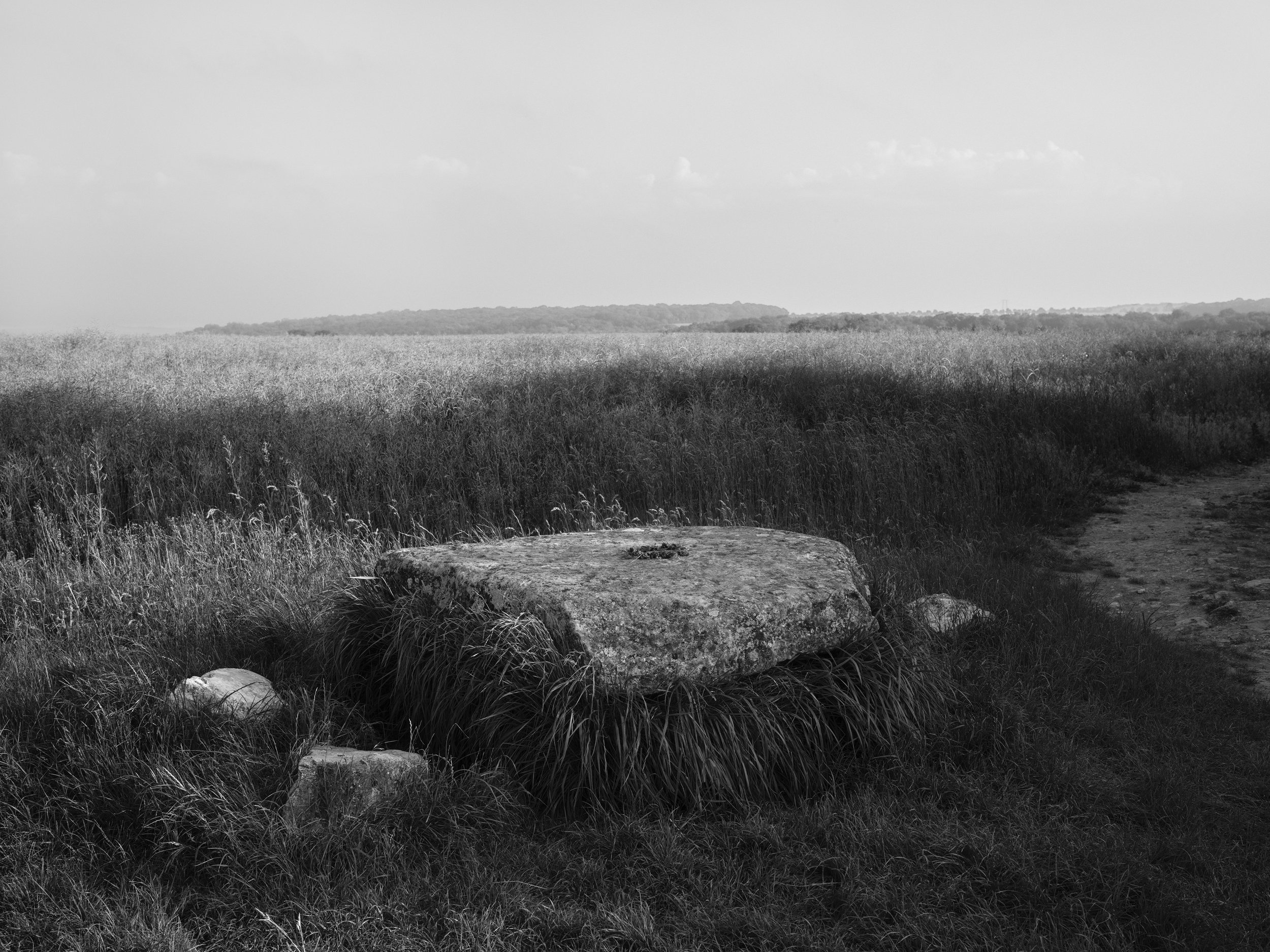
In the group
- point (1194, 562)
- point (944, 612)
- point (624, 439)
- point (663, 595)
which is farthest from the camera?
point (624, 439)

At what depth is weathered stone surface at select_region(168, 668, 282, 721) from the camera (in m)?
3.94

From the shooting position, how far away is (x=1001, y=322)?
44.1 m

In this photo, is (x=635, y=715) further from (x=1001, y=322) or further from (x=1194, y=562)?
(x=1001, y=322)

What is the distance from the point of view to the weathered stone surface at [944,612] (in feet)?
16.6

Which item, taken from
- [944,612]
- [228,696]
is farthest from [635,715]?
[944,612]

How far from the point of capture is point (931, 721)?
4.07m

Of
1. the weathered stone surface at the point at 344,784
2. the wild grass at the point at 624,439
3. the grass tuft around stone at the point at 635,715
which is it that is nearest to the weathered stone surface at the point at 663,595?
the grass tuft around stone at the point at 635,715

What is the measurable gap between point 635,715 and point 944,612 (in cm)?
238

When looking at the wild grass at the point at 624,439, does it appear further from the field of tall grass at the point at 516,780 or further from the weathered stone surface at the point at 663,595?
the weathered stone surface at the point at 663,595

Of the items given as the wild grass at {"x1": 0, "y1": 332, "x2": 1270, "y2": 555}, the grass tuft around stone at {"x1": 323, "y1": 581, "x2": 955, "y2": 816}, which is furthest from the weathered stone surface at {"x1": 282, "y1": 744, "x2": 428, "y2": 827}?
the wild grass at {"x1": 0, "y1": 332, "x2": 1270, "y2": 555}

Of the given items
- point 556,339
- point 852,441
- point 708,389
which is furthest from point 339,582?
point 556,339

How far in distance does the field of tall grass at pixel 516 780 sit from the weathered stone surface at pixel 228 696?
0.25 ft

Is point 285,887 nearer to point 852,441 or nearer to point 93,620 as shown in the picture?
point 93,620

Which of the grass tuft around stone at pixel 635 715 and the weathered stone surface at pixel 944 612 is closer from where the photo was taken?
the grass tuft around stone at pixel 635 715
